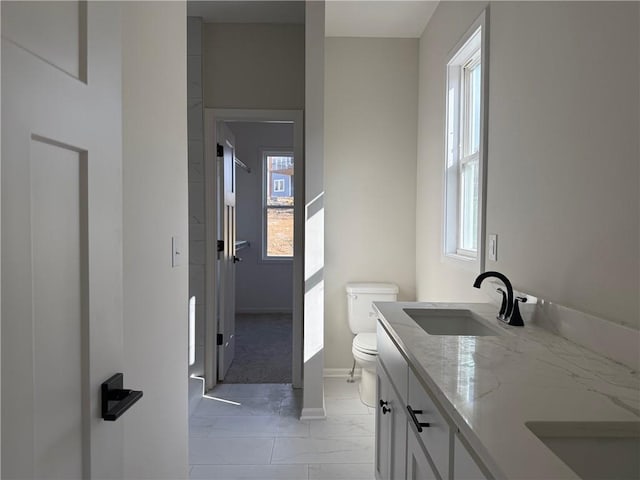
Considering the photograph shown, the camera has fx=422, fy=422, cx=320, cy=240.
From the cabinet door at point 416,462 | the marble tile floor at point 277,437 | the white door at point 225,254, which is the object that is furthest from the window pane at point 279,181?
the cabinet door at point 416,462

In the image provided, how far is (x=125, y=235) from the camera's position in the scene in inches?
45.4

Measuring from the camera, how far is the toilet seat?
9.21ft

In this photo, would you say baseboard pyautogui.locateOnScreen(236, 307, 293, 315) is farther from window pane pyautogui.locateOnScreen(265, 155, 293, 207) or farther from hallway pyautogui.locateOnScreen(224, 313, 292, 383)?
window pane pyautogui.locateOnScreen(265, 155, 293, 207)

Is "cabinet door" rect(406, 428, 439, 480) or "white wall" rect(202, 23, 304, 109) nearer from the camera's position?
"cabinet door" rect(406, 428, 439, 480)

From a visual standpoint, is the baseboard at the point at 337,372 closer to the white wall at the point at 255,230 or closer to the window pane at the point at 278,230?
the white wall at the point at 255,230

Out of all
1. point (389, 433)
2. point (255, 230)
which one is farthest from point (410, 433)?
point (255, 230)

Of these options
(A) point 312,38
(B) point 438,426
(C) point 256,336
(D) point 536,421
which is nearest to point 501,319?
(B) point 438,426

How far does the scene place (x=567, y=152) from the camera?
1444mm

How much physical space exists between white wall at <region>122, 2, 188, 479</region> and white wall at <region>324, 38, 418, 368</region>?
1.89 metres

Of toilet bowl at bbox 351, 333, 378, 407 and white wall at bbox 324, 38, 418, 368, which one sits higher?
white wall at bbox 324, 38, 418, 368

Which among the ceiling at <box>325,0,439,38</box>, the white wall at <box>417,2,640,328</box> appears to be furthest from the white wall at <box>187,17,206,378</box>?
the white wall at <box>417,2,640,328</box>

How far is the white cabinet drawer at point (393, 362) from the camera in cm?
142

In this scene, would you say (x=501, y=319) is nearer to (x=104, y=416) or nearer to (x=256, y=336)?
(x=104, y=416)

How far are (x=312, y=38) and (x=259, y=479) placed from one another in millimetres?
2513
